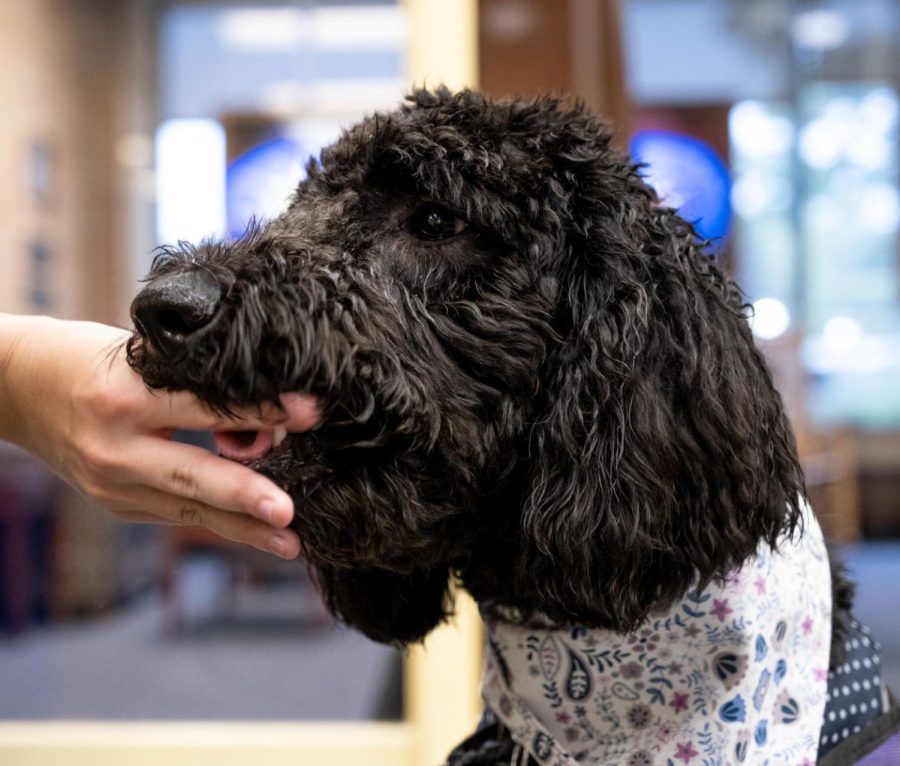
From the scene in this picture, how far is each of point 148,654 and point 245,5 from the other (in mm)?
2061

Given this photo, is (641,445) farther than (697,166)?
No

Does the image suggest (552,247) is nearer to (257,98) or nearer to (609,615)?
(609,615)

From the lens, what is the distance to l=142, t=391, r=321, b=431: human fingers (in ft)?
2.46

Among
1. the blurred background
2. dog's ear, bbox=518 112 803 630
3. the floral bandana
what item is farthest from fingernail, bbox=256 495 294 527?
the blurred background

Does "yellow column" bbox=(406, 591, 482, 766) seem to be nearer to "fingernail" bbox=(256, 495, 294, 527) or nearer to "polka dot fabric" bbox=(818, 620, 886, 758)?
"polka dot fabric" bbox=(818, 620, 886, 758)

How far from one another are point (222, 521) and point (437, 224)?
39 centimetres

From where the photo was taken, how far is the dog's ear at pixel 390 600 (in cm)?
106

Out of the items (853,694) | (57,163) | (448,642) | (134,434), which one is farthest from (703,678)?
(57,163)

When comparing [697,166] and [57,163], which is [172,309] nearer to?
[57,163]

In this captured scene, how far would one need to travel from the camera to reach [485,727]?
113 cm

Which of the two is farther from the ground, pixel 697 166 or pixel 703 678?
pixel 697 166

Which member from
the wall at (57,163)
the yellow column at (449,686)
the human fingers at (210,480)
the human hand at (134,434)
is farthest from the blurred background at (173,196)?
the human fingers at (210,480)

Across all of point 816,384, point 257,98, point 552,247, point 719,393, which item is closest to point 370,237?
point 552,247

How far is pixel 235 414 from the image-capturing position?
0.75 m
